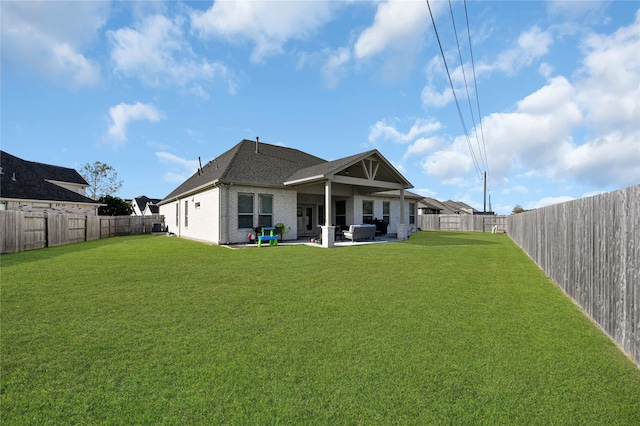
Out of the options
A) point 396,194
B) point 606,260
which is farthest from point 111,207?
point 606,260

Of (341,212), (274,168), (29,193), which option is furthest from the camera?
(29,193)

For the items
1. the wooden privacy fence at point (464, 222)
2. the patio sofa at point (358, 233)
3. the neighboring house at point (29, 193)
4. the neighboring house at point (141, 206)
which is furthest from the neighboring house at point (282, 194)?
the neighboring house at point (141, 206)

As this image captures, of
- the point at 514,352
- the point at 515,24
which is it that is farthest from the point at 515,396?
the point at 515,24

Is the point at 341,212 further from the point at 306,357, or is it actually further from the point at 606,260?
the point at 306,357

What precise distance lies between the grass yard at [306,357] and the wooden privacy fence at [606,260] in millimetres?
268

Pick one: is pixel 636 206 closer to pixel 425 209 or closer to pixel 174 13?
pixel 174 13

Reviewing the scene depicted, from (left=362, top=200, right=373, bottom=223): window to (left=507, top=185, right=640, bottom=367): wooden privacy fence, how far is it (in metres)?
13.9

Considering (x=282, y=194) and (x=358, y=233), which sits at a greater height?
(x=282, y=194)

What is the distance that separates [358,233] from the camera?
51.8 feet

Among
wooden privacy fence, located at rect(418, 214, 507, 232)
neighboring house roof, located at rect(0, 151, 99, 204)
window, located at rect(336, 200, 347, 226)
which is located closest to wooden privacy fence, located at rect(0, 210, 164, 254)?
neighboring house roof, located at rect(0, 151, 99, 204)

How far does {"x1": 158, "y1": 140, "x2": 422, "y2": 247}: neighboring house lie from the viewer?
1396 cm

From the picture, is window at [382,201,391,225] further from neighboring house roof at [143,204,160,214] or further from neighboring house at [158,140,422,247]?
neighboring house roof at [143,204,160,214]

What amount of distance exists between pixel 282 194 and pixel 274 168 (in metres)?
2.02

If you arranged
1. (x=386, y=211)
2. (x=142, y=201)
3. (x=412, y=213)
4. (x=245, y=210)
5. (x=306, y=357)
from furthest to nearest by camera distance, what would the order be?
(x=142, y=201)
(x=412, y=213)
(x=386, y=211)
(x=245, y=210)
(x=306, y=357)
